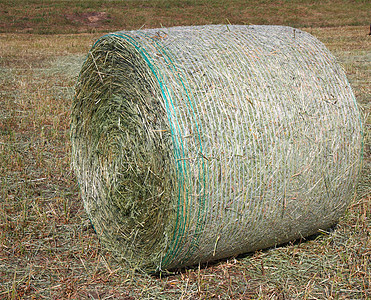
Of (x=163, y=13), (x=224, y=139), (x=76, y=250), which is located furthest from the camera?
(x=163, y=13)

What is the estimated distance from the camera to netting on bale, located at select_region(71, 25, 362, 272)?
10.7 ft

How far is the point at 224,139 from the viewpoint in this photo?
3.30 metres

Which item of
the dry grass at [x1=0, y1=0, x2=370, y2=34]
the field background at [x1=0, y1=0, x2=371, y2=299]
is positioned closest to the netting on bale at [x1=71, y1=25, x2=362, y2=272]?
the field background at [x1=0, y1=0, x2=371, y2=299]

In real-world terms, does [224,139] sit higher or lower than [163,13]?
higher

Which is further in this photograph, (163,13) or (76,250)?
(163,13)

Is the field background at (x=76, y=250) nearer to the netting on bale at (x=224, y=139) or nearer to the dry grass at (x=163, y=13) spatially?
the netting on bale at (x=224, y=139)

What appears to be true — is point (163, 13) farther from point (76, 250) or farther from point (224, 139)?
point (224, 139)

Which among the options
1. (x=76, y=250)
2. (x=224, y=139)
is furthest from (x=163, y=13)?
(x=224, y=139)

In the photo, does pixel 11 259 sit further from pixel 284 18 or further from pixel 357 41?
pixel 284 18

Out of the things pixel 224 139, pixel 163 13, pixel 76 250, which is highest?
pixel 224 139

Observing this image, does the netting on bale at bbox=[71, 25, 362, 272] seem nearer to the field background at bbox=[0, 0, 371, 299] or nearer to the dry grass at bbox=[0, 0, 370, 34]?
the field background at bbox=[0, 0, 371, 299]

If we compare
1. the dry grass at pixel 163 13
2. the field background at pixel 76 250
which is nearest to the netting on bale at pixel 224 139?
the field background at pixel 76 250

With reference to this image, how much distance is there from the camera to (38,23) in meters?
30.7

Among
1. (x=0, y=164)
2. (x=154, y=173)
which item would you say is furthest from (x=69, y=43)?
(x=154, y=173)
